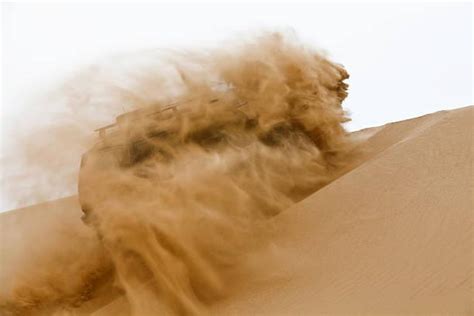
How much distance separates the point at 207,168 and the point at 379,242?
195cm

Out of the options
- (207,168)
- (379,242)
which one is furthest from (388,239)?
(207,168)

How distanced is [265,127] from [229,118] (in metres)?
0.49

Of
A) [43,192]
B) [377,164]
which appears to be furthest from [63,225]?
[377,164]

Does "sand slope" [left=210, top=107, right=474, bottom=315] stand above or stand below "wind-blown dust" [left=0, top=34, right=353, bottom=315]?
below

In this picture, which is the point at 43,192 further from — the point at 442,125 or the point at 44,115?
the point at 442,125

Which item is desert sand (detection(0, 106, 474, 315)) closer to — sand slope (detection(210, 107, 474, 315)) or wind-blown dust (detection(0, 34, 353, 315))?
sand slope (detection(210, 107, 474, 315))

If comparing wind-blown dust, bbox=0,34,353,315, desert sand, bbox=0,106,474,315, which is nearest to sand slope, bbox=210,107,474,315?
desert sand, bbox=0,106,474,315

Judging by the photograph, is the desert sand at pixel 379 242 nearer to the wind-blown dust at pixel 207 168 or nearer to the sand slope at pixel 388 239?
the sand slope at pixel 388 239

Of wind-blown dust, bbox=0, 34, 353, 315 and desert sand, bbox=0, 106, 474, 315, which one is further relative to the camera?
wind-blown dust, bbox=0, 34, 353, 315

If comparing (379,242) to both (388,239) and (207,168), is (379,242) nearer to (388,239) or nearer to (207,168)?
(388,239)

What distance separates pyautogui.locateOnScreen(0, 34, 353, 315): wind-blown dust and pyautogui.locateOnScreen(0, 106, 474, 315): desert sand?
33 cm

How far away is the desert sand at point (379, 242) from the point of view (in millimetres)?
4113

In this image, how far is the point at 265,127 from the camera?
7020mm

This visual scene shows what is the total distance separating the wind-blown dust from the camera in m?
4.96
